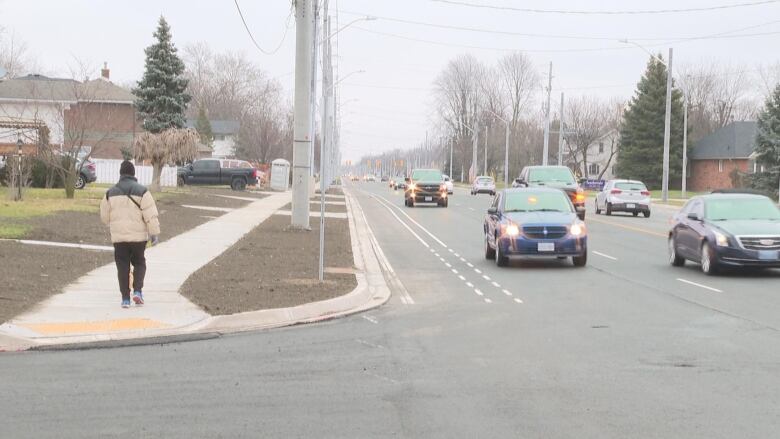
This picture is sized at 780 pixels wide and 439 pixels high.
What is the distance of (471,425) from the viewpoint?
19.8ft

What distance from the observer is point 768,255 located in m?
14.7

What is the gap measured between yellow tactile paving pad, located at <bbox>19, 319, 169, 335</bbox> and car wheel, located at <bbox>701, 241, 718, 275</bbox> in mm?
9797

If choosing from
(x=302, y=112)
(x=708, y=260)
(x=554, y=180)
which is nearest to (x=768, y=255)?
(x=708, y=260)

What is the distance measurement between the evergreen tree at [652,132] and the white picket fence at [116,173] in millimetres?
41227

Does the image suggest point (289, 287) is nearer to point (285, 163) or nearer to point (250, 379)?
point (250, 379)

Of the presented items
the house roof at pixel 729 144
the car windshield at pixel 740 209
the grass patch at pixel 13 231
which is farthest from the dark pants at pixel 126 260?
the house roof at pixel 729 144

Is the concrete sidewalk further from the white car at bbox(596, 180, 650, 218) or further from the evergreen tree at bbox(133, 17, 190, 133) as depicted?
the evergreen tree at bbox(133, 17, 190, 133)

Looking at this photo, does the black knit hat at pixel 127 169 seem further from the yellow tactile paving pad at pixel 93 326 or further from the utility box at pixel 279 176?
the utility box at pixel 279 176

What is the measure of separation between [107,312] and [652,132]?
70.6m

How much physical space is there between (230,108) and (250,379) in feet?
383

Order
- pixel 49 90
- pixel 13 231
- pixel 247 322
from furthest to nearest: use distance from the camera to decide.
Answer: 1. pixel 49 90
2. pixel 13 231
3. pixel 247 322

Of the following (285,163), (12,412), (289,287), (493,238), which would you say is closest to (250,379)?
(12,412)

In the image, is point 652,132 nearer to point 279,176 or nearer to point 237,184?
point 279,176

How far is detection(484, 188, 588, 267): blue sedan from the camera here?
16578 mm
